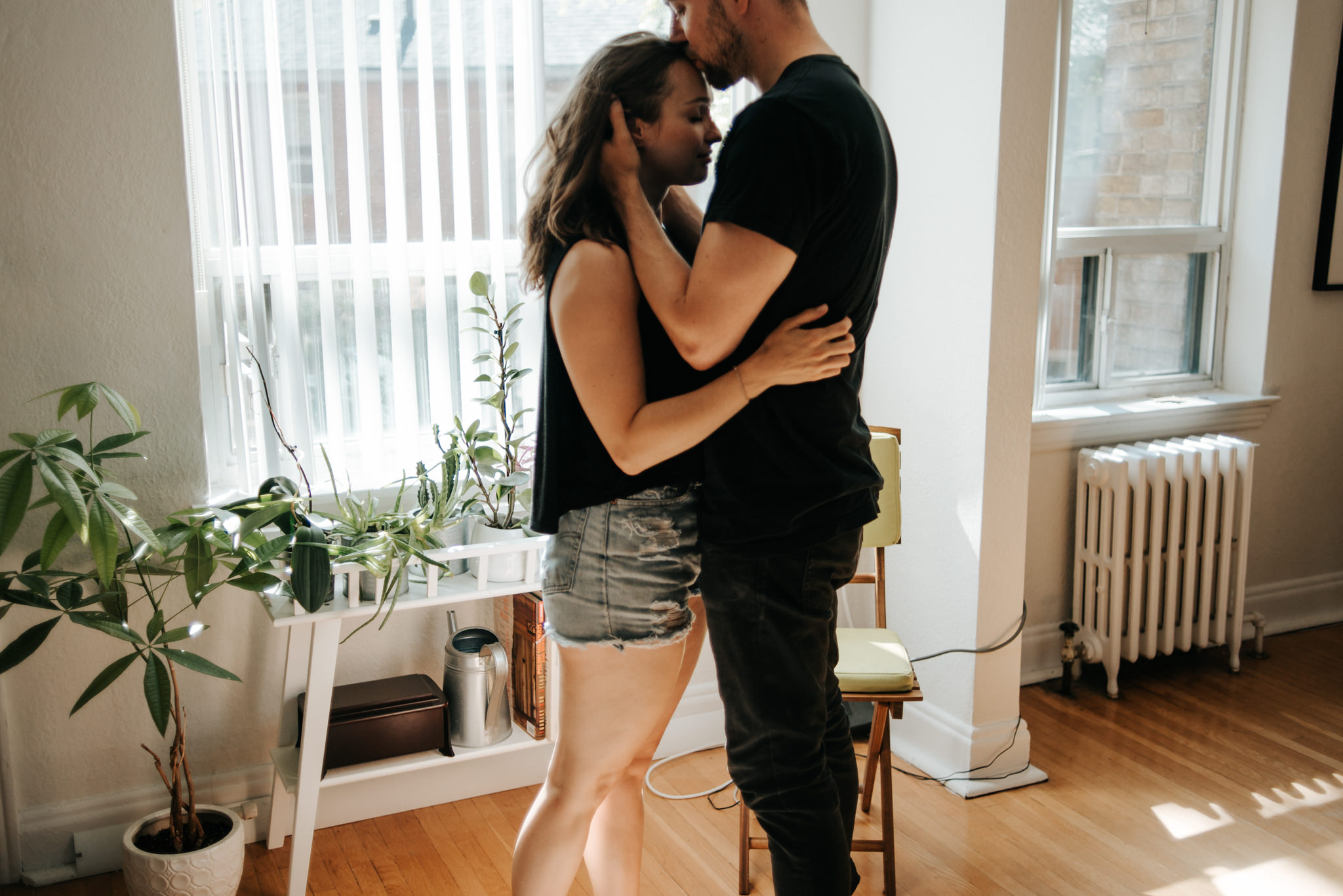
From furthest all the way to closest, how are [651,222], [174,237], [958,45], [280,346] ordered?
[958,45] → [280,346] → [174,237] → [651,222]

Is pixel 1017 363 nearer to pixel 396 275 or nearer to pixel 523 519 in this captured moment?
pixel 523 519

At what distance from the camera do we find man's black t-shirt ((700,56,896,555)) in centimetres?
119

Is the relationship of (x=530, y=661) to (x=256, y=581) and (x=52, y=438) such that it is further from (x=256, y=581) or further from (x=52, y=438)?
(x=52, y=438)

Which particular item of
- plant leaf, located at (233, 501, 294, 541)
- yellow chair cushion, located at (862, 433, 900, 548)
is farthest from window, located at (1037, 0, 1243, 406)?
plant leaf, located at (233, 501, 294, 541)

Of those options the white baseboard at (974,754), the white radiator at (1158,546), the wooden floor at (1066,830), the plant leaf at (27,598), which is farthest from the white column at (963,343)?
the plant leaf at (27,598)

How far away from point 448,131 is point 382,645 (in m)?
1.17

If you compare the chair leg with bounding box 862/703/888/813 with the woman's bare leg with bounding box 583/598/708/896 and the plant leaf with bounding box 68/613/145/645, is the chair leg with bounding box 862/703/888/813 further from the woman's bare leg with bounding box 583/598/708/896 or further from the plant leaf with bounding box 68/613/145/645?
the plant leaf with bounding box 68/613/145/645

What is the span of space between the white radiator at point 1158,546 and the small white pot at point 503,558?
174 cm

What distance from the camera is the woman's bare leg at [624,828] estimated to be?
159 cm

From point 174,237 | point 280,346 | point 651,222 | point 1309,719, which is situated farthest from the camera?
point 1309,719

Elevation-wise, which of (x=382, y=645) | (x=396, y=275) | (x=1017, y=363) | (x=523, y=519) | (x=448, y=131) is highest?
(x=448, y=131)

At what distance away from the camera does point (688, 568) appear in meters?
1.41

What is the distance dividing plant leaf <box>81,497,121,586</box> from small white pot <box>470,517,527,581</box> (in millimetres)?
695

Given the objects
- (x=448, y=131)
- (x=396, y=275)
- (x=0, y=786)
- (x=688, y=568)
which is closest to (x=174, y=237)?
(x=396, y=275)
